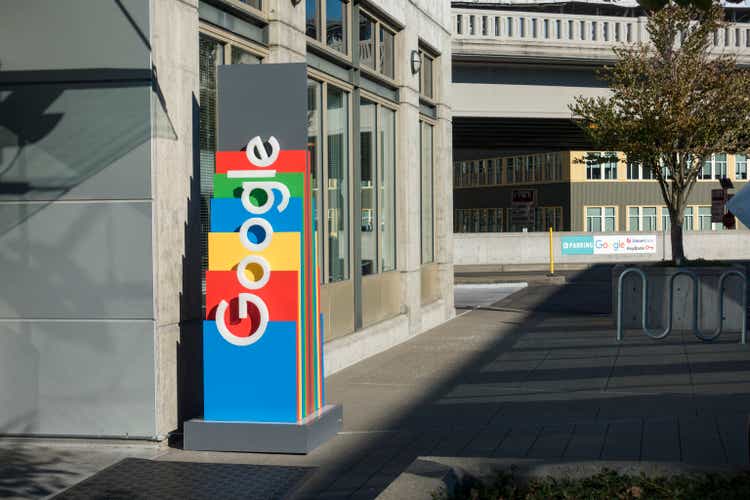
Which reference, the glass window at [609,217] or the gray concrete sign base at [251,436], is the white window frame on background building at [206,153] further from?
the glass window at [609,217]

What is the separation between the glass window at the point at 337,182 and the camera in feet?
45.3

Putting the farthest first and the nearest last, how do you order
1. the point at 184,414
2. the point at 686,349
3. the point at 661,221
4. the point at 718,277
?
the point at 661,221, the point at 718,277, the point at 686,349, the point at 184,414

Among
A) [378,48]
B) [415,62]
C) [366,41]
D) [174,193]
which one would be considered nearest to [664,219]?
[415,62]

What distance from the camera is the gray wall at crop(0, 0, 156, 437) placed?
28.5 feet

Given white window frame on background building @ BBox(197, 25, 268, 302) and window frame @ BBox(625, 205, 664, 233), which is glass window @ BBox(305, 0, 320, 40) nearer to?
white window frame on background building @ BBox(197, 25, 268, 302)

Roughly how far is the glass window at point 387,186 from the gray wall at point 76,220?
26.0 ft

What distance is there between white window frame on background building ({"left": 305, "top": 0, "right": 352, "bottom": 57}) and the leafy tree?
7653mm

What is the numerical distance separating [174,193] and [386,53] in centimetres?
865

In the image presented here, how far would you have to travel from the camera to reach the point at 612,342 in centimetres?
1661

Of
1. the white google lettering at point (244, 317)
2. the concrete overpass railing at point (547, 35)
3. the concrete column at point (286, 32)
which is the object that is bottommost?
the white google lettering at point (244, 317)

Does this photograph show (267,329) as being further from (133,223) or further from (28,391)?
(28,391)

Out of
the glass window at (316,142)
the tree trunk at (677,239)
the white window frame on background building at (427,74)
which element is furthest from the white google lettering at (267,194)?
the tree trunk at (677,239)

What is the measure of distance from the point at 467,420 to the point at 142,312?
295 centimetres

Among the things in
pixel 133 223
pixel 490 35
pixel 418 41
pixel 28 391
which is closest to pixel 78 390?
pixel 28 391
